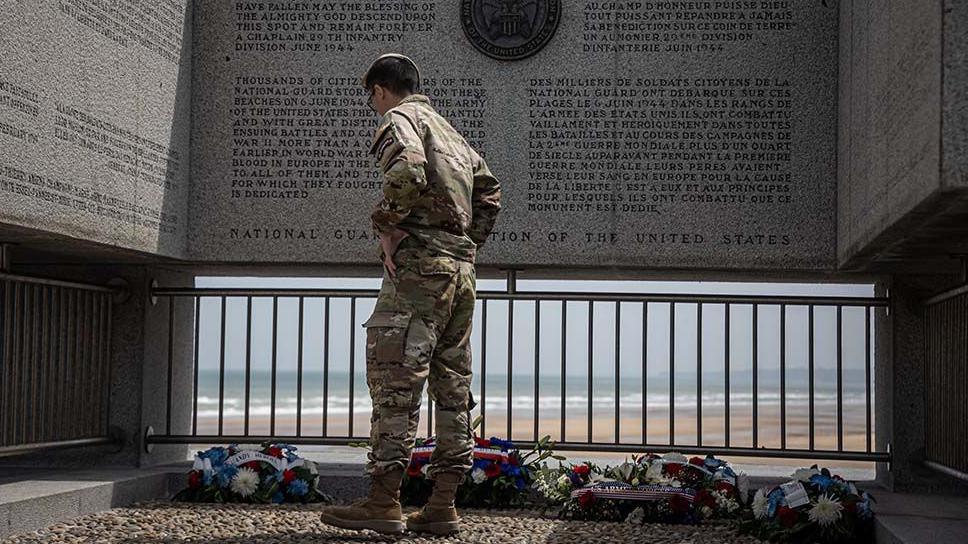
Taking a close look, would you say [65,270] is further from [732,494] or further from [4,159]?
[732,494]

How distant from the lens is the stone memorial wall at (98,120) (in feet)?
17.0

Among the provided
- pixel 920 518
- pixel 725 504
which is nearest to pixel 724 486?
pixel 725 504

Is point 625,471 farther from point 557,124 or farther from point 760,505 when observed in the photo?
point 557,124

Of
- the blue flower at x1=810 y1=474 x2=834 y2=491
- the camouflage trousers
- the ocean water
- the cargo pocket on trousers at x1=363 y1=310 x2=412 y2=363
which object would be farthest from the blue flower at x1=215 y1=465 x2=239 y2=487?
the ocean water

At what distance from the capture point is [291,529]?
5.27 meters

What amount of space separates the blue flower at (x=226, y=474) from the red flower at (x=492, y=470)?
4.01ft

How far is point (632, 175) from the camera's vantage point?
6836 mm

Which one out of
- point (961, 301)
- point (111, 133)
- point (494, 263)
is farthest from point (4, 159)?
point (961, 301)

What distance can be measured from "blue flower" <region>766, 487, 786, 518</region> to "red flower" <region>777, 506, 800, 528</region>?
0.34ft

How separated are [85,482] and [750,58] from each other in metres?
4.03

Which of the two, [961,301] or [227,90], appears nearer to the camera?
[961,301]

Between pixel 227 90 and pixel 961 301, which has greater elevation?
pixel 227 90

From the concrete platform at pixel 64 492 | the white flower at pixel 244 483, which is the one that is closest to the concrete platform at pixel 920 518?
the white flower at pixel 244 483

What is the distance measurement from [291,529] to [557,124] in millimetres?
2745
